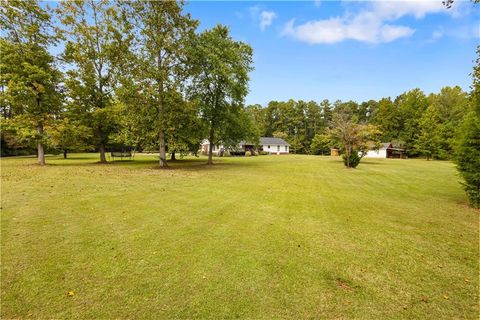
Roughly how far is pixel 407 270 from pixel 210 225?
150 inches

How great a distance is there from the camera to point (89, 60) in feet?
66.3

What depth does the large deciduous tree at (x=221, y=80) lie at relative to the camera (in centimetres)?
1888

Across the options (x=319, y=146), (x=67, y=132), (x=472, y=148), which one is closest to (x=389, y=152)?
(x=319, y=146)

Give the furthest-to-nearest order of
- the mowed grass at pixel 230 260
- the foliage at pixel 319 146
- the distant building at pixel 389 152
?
the foliage at pixel 319 146 → the distant building at pixel 389 152 → the mowed grass at pixel 230 260

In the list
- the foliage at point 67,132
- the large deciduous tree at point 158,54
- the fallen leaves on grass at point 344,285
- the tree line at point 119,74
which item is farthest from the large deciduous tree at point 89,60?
the fallen leaves on grass at point 344,285

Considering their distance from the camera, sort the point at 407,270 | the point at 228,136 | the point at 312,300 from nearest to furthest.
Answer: the point at 312,300 → the point at 407,270 → the point at 228,136

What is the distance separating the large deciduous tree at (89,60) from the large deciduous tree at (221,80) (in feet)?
22.3

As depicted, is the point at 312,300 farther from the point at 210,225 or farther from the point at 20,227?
the point at 20,227

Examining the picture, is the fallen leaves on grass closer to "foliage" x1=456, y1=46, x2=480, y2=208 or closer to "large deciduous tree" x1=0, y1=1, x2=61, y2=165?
"foliage" x1=456, y1=46, x2=480, y2=208

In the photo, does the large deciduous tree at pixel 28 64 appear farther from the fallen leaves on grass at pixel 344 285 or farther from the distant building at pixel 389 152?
Answer: the distant building at pixel 389 152

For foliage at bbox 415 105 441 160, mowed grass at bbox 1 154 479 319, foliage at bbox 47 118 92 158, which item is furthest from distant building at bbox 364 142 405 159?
foliage at bbox 47 118 92 158

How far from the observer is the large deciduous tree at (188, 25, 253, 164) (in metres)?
18.9

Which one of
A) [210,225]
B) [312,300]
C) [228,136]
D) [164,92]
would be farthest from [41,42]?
[312,300]

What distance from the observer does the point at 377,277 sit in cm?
370
